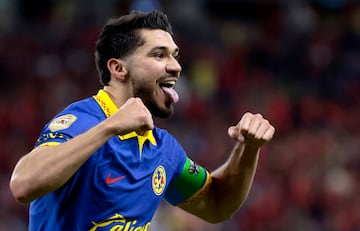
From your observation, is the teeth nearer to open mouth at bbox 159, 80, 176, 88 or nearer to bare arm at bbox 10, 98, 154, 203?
open mouth at bbox 159, 80, 176, 88

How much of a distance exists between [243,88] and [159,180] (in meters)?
7.78

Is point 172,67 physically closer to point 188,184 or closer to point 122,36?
point 122,36

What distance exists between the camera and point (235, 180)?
4.20 metres

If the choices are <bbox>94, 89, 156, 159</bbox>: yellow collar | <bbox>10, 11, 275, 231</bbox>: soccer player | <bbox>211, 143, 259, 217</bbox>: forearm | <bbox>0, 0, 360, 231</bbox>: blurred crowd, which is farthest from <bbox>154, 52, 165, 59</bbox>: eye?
<bbox>0, 0, 360, 231</bbox>: blurred crowd

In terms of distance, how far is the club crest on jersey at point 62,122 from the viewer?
3402 millimetres

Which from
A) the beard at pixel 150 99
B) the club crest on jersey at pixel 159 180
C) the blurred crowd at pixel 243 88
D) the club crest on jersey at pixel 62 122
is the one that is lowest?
the blurred crowd at pixel 243 88

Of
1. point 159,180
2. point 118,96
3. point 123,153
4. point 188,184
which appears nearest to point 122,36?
point 118,96

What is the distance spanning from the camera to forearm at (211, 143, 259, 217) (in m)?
4.15

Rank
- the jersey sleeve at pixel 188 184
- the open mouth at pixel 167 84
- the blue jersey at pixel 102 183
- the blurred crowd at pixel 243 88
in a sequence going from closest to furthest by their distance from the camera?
the blue jersey at pixel 102 183, the open mouth at pixel 167 84, the jersey sleeve at pixel 188 184, the blurred crowd at pixel 243 88

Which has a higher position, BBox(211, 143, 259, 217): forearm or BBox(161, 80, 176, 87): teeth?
BBox(161, 80, 176, 87): teeth

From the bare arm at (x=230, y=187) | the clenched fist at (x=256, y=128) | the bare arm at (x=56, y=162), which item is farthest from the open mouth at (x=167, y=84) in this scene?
the bare arm at (x=56, y=162)

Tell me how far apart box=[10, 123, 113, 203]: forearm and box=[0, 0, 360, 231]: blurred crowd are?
5.11 meters

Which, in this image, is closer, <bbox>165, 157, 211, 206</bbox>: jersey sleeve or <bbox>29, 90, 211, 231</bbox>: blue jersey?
<bbox>29, 90, 211, 231</bbox>: blue jersey

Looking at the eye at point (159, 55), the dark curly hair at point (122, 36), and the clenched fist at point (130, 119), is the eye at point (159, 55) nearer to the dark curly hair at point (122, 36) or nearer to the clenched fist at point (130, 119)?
the dark curly hair at point (122, 36)
